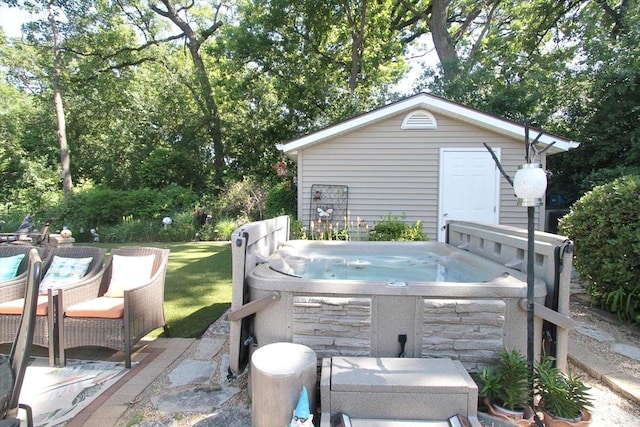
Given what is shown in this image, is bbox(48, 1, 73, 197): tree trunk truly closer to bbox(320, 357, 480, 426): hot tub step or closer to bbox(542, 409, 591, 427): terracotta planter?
bbox(320, 357, 480, 426): hot tub step

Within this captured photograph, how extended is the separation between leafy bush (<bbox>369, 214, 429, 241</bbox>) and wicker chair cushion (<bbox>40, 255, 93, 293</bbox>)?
4.67 meters

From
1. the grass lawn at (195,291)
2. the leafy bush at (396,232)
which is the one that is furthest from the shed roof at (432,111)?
the grass lawn at (195,291)

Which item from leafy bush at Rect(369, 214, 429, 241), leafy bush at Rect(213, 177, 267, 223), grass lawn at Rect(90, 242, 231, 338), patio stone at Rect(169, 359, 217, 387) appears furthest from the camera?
leafy bush at Rect(213, 177, 267, 223)

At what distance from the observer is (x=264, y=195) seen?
38.1ft

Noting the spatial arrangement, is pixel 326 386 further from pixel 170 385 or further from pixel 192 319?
pixel 192 319

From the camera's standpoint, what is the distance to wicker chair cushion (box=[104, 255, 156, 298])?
132 inches

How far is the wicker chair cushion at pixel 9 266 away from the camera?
11.1 ft

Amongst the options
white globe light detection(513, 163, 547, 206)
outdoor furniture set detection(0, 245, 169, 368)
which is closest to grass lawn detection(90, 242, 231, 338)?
outdoor furniture set detection(0, 245, 169, 368)

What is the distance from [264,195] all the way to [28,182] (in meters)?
10.2

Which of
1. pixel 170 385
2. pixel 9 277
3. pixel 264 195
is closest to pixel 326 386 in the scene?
pixel 170 385

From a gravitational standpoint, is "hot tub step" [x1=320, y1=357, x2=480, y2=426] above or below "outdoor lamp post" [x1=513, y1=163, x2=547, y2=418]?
below

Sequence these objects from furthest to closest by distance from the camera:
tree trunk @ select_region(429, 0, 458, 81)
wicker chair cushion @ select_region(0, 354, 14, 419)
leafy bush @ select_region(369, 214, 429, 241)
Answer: tree trunk @ select_region(429, 0, 458, 81) < leafy bush @ select_region(369, 214, 429, 241) < wicker chair cushion @ select_region(0, 354, 14, 419)

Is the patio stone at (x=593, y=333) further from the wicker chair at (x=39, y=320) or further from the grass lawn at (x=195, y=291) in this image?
the wicker chair at (x=39, y=320)

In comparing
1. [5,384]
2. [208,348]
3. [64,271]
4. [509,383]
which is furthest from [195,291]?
[509,383]
